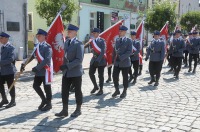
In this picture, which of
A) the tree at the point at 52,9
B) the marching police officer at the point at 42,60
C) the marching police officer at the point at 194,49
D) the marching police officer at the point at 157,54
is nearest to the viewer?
the marching police officer at the point at 42,60

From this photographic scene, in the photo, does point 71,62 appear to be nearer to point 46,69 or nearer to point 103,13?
point 46,69

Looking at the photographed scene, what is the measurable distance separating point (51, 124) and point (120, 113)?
153 cm

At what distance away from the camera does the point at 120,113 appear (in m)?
6.47

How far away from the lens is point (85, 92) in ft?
29.3

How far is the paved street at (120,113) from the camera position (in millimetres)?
5570

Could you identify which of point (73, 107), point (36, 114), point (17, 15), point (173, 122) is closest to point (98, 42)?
point (73, 107)

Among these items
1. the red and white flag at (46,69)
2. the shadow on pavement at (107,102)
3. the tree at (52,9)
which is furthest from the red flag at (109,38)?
the tree at (52,9)

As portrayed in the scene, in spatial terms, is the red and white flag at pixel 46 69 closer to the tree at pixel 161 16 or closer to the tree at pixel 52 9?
the tree at pixel 52 9

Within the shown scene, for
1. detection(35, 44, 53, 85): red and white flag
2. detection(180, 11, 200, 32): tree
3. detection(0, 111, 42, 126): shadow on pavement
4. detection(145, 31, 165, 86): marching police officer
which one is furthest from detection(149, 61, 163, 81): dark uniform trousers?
detection(180, 11, 200, 32): tree

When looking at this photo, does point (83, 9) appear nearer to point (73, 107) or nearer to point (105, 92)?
point (105, 92)

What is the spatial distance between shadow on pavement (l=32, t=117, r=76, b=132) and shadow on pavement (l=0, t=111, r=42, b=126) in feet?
1.31

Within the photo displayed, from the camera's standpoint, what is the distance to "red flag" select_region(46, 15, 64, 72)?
7496mm

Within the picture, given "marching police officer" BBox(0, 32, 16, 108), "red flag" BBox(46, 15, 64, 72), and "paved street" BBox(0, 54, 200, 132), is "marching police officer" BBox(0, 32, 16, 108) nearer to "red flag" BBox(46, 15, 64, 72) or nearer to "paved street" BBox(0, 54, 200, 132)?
"paved street" BBox(0, 54, 200, 132)

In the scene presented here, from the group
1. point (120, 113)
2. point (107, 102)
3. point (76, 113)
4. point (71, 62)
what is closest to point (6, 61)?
point (71, 62)
